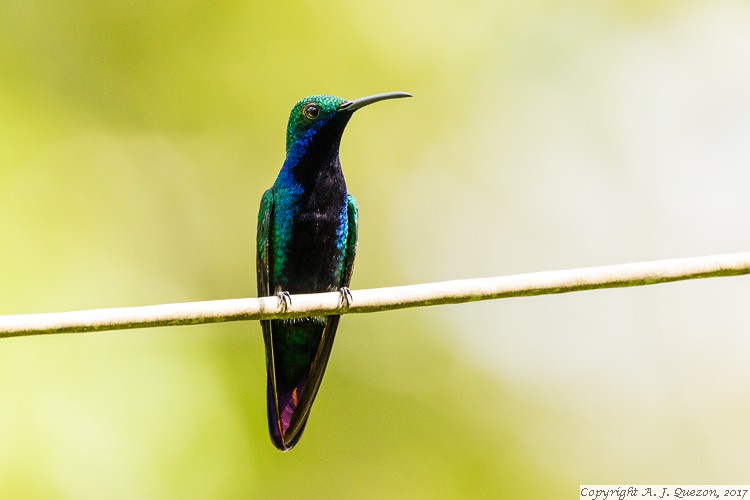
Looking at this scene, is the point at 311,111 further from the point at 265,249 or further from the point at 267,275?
the point at 267,275

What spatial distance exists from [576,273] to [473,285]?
0.31 metres

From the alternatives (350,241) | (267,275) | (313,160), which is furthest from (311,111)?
(267,275)

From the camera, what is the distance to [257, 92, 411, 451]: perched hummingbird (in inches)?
212

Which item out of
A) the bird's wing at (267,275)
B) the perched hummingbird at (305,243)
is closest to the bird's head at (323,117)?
the perched hummingbird at (305,243)

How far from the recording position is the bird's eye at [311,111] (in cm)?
554

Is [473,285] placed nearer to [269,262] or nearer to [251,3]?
[269,262]

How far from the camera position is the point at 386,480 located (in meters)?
9.11

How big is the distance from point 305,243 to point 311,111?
80 cm

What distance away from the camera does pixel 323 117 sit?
5.52 metres

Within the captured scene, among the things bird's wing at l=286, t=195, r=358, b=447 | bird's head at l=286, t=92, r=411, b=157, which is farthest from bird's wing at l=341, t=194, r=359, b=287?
bird's head at l=286, t=92, r=411, b=157

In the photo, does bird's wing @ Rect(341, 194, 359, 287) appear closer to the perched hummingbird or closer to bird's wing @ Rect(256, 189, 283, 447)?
the perched hummingbird

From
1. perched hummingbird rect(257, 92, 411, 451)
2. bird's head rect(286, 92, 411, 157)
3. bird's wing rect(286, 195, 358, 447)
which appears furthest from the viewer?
bird's head rect(286, 92, 411, 157)

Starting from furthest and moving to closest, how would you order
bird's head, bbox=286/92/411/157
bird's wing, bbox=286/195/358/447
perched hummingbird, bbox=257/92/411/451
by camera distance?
bird's head, bbox=286/92/411/157 → perched hummingbird, bbox=257/92/411/451 → bird's wing, bbox=286/195/358/447

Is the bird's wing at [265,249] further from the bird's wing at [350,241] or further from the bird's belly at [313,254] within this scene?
the bird's wing at [350,241]
